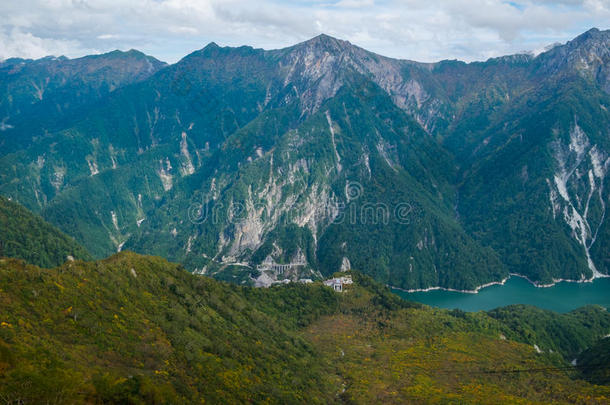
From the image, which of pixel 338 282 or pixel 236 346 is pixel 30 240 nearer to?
pixel 338 282

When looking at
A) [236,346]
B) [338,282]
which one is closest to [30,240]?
[338,282]

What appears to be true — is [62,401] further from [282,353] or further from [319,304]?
[319,304]

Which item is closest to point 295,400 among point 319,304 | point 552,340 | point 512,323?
point 319,304

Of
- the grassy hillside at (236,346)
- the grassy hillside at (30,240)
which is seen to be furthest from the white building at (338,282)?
the grassy hillside at (30,240)

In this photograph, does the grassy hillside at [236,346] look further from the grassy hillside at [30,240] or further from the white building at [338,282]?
the grassy hillside at [30,240]

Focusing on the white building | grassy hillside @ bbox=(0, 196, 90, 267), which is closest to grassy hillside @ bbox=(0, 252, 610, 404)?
the white building

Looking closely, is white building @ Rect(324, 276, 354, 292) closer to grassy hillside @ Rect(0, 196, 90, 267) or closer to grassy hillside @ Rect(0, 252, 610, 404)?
grassy hillside @ Rect(0, 252, 610, 404)

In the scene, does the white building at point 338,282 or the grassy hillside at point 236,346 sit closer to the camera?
the grassy hillside at point 236,346
